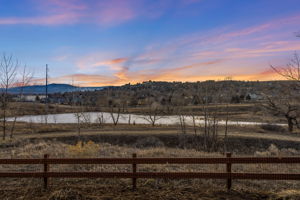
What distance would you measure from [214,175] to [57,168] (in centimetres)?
675

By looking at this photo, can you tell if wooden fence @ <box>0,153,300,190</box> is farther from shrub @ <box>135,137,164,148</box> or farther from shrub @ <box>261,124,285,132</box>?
shrub @ <box>261,124,285,132</box>

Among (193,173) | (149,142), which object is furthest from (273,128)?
(193,173)

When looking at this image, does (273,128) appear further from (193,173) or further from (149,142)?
(193,173)

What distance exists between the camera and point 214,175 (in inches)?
262

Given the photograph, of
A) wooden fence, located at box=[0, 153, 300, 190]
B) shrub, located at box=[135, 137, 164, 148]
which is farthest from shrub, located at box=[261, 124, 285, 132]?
wooden fence, located at box=[0, 153, 300, 190]

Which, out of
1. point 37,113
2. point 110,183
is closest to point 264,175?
point 110,183

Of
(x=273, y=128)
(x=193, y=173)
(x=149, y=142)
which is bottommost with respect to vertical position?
(x=149, y=142)

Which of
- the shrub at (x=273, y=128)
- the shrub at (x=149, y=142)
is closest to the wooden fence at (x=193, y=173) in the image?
the shrub at (x=149, y=142)

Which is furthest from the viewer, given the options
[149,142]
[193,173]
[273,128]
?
[273,128]

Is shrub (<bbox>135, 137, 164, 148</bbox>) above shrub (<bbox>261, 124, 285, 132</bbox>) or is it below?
below

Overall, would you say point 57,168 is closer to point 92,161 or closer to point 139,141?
point 92,161

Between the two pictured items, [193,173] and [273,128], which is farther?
[273,128]

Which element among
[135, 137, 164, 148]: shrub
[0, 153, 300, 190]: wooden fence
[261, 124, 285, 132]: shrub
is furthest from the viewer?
[261, 124, 285, 132]: shrub

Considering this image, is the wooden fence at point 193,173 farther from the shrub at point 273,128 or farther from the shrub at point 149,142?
the shrub at point 273,128
